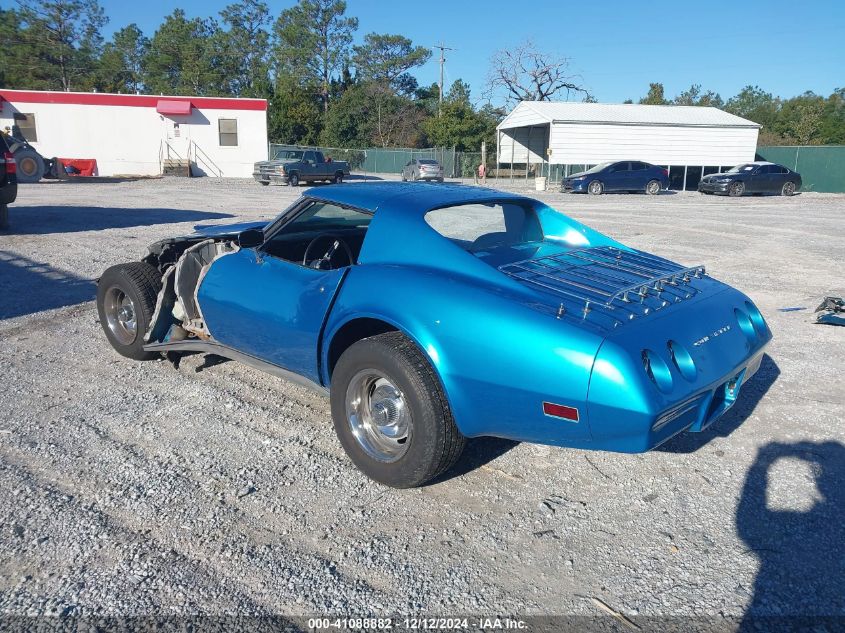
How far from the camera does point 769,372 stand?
5.02 metres

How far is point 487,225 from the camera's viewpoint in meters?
3.97

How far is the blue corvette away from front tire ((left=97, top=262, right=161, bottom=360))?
31 centimetres

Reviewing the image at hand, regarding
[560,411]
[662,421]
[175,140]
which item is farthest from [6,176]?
[175,140]

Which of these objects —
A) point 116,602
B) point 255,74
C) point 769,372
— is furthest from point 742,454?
point 255,74

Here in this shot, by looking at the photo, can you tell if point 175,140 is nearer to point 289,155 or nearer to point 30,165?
point 289,155

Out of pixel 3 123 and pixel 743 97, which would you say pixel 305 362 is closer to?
pixel 3 123

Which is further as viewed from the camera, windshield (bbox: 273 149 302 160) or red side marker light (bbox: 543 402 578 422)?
windshield (bbox: 273 149 302 160)

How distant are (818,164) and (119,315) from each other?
116 ft

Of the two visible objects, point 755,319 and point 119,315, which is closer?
point 755,319

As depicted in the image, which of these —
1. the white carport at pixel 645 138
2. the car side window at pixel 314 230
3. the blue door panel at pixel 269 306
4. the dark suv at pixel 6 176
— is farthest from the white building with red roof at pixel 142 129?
the blue door panel at pixel 269 306

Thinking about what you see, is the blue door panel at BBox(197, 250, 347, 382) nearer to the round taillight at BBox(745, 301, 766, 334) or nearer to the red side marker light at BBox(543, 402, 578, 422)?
the red side marker light at BBox(543, 402, 578, 422)

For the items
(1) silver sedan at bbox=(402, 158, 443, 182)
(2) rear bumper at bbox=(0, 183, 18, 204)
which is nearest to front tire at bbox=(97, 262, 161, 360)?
(2) rear bumper at bbox=(0, 183, 18, 204)

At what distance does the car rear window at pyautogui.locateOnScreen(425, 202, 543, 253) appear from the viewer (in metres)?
3.90

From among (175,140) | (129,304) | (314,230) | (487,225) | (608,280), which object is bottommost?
(129,304)
